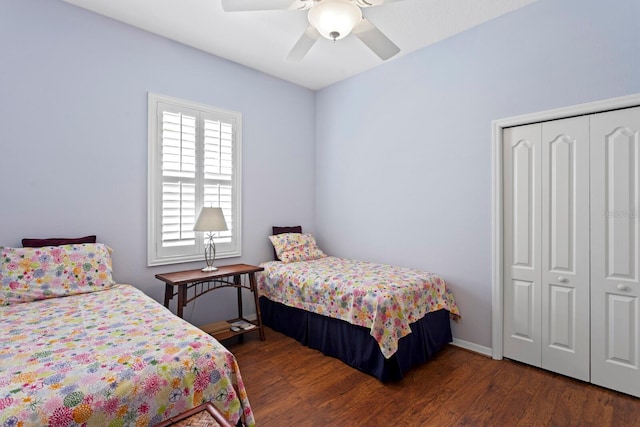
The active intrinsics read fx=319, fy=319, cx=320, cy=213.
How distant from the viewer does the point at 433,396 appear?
7.23 ft

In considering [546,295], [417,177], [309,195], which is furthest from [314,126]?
[546,295]

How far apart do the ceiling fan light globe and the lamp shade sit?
185 cm

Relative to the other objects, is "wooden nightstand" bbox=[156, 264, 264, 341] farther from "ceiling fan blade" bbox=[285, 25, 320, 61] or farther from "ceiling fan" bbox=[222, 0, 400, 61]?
"ceiling fan" bbox=[222, 0, 400, 61]

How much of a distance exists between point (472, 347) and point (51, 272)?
345 centimetres

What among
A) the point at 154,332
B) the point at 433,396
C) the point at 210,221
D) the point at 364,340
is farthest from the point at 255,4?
the point at 433,396

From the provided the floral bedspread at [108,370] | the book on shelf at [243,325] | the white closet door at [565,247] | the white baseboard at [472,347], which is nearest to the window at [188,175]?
the book on shelf at [243,325]

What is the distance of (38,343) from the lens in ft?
4.85

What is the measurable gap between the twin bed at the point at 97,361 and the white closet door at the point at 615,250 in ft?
8.23

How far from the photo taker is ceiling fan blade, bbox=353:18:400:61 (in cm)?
221

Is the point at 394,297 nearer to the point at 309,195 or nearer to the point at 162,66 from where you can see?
the point at 309,195

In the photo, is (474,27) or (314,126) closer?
(474,27)

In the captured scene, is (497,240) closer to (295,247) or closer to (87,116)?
(295,247)

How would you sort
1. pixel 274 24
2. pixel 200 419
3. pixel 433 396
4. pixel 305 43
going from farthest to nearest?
pixel 274 24, pixel 305 43, pixel 433 396, pixel 200 419

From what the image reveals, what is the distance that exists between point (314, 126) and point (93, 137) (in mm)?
2613
